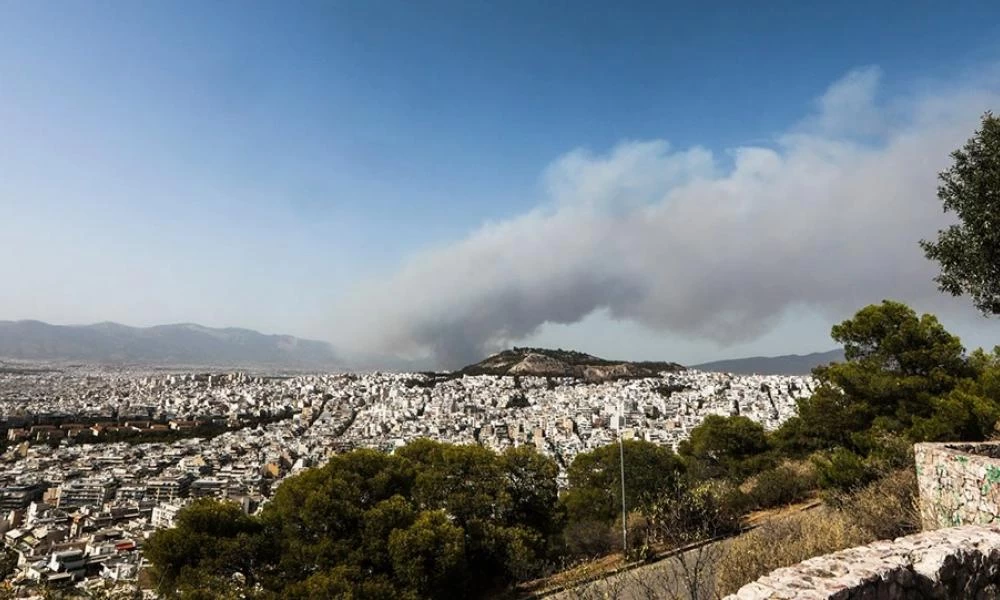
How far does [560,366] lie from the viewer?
12319cm

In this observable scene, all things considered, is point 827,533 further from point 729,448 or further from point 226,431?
point 226,431

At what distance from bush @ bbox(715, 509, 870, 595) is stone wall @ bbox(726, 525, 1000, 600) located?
52.2 inches

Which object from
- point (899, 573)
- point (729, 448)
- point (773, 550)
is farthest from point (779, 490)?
point (899, 573)

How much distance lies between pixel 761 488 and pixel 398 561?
1118 centimetres

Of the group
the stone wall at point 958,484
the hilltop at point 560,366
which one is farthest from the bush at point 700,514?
the hilltop at point 560,366

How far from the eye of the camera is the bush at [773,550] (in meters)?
5.67

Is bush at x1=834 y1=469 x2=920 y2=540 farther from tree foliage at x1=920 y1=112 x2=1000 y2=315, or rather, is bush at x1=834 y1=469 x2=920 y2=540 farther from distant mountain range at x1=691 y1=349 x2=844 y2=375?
distant mountain range at x1=691 y1=349 x2=844 y2=375

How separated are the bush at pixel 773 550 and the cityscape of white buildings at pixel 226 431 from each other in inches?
292

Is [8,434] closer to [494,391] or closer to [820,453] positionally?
[494,391]

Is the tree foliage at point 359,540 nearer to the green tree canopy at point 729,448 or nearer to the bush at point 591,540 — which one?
the bush at point 591,540

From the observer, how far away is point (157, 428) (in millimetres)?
64688

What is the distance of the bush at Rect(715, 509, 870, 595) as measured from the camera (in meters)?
5.67

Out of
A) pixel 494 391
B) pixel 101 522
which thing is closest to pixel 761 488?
pixel 101 522

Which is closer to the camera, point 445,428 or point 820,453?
point 820,453
